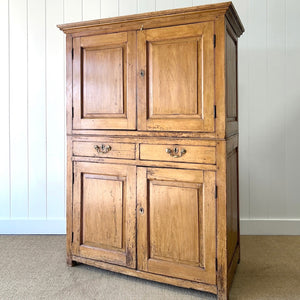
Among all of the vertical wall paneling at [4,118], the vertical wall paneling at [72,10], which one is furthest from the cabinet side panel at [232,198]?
the vertical wall paneling at [4,118]

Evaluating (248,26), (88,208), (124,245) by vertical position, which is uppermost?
(248,26)

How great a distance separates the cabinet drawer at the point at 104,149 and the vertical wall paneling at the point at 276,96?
4.55ft

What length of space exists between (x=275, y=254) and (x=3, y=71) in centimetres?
271

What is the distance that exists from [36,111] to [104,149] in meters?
1.16

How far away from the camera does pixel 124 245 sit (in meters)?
2.19

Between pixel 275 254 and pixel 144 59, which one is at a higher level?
pixel 144 59

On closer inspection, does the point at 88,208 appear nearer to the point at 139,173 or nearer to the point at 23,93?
the point at 139,173

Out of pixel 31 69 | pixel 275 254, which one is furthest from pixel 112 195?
pixel 31 69

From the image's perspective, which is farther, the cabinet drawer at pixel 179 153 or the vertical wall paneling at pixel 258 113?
the vertical wall paneling at pixel 258 113

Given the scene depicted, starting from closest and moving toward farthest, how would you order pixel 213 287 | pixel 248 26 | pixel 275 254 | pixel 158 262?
pixel 213 287, pixel 158 262, pixel 275 254, pixel 248 26

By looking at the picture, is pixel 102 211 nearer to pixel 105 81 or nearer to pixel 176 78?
pixel 105 81

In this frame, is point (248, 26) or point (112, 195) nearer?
point (112, 195)

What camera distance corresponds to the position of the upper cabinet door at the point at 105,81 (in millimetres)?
2131

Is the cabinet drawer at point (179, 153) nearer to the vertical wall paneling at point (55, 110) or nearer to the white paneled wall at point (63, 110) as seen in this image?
the white paneled wall at point (63, 110)
